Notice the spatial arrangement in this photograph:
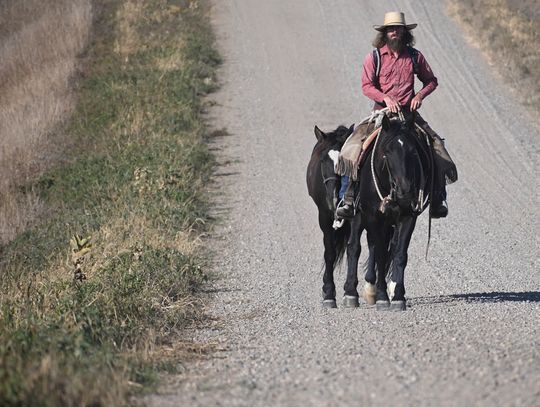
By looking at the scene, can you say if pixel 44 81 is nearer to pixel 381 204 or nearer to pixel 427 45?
pixel 427 45

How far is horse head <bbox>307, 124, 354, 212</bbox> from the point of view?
10.9m

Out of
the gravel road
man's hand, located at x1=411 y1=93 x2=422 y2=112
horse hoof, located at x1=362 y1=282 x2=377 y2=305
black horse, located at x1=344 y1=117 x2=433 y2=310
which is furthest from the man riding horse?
the gravel road

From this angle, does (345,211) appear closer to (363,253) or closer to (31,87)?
(363,253)

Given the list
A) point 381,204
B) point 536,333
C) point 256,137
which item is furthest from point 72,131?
point 536,333

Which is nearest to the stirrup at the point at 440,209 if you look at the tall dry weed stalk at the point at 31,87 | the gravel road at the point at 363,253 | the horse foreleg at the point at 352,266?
the horse foreleg at the point at 352,266

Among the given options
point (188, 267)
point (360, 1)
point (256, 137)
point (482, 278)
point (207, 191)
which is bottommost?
point (360, 1)

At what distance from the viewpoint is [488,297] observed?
36.3ft

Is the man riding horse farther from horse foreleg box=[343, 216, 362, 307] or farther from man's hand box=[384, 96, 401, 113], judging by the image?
horse foreleg box=[343, 216, 362, 307]

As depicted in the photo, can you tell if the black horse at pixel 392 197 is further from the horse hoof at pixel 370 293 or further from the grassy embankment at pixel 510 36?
the grassy embankment at pixel 510 36

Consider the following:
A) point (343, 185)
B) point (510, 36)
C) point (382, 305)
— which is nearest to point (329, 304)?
point (382, 305)

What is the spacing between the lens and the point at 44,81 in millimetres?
26656

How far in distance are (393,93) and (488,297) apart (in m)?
2.48

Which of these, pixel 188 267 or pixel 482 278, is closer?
pixel 188 267

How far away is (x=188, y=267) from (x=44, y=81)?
16.5 m
